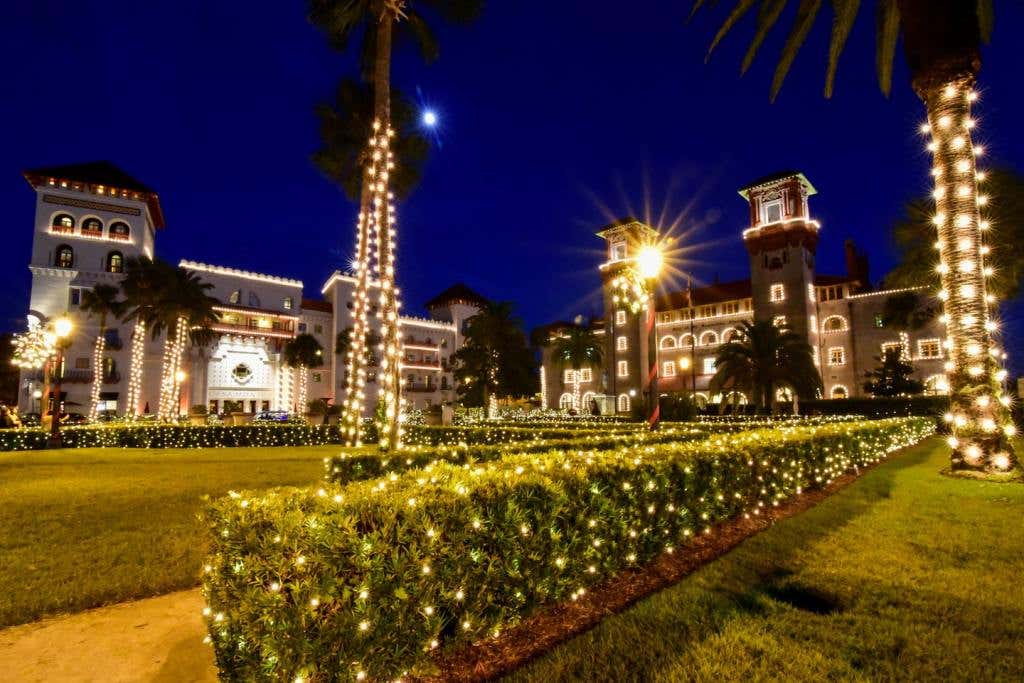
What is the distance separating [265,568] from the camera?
3078 mm

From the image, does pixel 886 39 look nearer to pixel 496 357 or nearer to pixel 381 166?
pixel 381 166

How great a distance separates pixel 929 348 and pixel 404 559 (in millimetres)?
64441

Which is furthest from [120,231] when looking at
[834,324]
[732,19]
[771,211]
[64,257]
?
[834,324]

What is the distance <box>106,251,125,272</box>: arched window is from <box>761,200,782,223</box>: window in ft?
234

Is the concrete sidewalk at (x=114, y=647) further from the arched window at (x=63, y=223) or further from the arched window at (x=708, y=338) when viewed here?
the arched window at (x=708, y=338)

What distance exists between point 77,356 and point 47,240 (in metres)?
12.3

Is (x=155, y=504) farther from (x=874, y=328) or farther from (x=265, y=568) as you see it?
(x=874, y=328)

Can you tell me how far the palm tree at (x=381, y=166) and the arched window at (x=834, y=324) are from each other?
55.6m

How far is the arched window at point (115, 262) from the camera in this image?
54.7 meters

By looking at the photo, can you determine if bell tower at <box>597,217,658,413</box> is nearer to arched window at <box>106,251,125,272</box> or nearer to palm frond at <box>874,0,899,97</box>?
palm frond at <box>874,0,899,97</box>

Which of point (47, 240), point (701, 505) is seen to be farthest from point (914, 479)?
point (47, 240)

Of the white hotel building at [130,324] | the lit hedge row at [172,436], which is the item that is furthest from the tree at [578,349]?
the lit hedge row at [172,436]

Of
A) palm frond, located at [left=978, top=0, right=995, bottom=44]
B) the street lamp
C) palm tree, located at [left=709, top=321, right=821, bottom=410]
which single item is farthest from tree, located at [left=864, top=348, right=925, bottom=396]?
the street lamp

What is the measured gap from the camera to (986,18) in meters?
13.5
